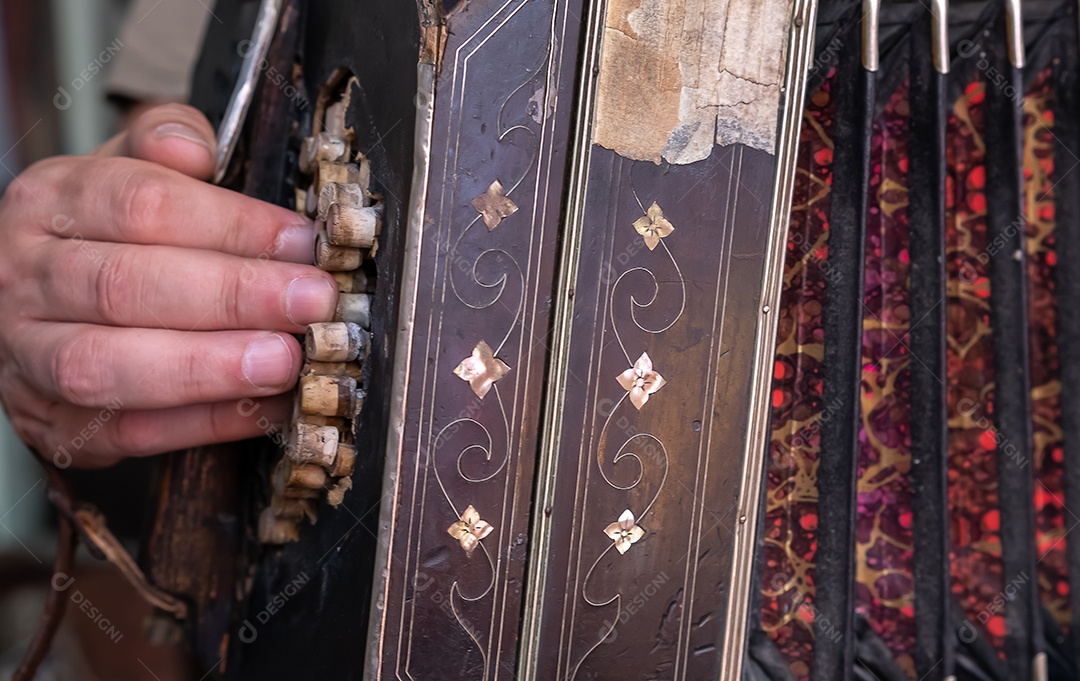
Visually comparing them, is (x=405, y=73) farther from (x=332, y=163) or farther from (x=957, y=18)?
(x=957, y=18)

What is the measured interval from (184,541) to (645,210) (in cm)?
78

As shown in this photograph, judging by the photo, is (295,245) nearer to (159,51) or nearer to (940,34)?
(940,34)

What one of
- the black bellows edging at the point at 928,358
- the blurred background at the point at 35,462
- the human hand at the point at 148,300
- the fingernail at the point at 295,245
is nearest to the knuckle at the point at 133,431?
the human hand at the point at 148,300

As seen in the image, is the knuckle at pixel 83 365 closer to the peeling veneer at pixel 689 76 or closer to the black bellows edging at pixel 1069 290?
the peeling veneer at pixel 689 76

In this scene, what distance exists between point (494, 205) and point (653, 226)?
0.15 meters

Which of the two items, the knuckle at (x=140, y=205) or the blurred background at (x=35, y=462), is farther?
the blurred background at (x=35, y=462)

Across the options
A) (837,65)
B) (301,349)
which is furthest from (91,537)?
(837,65)

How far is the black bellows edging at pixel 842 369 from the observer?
0.99 metres

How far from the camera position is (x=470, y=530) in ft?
2.66

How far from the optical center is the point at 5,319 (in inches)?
39.8

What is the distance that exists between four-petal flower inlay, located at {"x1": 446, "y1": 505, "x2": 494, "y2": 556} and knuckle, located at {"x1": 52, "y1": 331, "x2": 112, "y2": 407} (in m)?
0.41

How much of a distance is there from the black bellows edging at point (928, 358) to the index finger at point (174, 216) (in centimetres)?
71

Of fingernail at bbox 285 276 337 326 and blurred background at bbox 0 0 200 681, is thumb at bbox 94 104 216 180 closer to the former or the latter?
fingernail at bbox 285 276 337 326

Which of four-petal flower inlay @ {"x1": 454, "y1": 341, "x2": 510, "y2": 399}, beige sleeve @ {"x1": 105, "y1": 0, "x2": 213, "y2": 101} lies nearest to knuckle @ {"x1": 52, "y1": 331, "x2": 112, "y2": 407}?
four-petal flower inlay @ {"x1": 454, "y1": 341, "x2": 510, "y2": 399}
